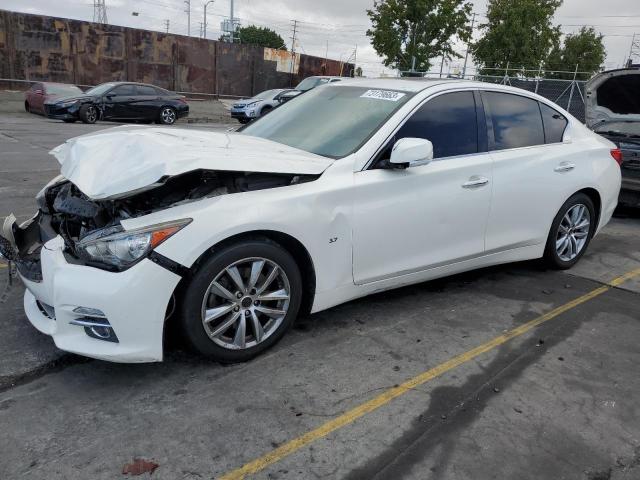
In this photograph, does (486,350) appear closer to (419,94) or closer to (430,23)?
(419,94)

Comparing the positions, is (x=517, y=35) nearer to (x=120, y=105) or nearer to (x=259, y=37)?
(x=120, y=105)

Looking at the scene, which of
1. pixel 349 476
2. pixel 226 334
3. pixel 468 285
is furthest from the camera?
pixel 468 285

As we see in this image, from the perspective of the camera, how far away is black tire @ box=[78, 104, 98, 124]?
1714 centimetres

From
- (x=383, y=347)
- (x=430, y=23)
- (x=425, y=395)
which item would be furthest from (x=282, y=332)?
(x=430, y=23)

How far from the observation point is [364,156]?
11.7ft

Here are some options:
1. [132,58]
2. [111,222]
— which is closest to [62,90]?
[132,58]

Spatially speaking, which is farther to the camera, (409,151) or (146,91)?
(146,91)

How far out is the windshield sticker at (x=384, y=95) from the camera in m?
3.98

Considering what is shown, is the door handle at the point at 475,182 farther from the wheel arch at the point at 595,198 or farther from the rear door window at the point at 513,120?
the wheel arch at the point at 595,198

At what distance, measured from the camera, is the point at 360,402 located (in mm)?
2916

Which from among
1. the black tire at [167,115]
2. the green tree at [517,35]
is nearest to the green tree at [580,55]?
the green tree at [517,35]

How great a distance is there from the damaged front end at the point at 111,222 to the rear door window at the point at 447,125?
0.99 meters

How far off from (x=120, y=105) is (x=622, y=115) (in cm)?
1515

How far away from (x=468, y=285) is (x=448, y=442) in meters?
2.26
